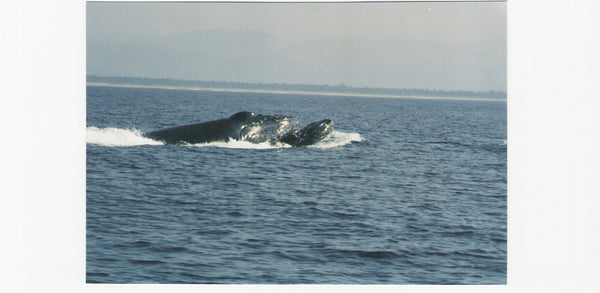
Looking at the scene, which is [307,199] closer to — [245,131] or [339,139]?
[339,139]

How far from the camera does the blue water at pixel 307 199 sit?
56.9 ft

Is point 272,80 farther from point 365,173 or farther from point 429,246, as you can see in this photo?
point 429,246

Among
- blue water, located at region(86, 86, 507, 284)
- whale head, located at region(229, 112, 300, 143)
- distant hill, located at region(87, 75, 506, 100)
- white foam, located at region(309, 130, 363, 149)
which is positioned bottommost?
A: blue water, located at region(86, 86, 507, 284)

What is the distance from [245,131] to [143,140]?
143 inches

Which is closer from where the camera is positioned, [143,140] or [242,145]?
[143,140]

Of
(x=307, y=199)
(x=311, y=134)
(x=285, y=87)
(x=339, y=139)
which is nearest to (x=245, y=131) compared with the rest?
(x=311, y=134)

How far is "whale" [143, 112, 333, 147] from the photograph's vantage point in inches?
895

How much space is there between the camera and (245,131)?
23.5m

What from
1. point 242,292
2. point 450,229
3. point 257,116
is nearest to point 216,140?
point 257,116

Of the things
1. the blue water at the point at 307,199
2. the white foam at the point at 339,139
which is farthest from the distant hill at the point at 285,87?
the white foam at the point at 339,139

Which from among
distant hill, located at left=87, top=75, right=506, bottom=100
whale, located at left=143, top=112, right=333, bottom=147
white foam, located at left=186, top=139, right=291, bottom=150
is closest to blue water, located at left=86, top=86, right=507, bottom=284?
distant hill, located at left=87, top=75, right=506, bottom=100

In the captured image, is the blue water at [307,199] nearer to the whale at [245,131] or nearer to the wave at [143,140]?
the wave at [143,140]

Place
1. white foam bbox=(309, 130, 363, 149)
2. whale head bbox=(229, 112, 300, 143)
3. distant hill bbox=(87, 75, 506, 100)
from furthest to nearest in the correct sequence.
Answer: whale head bbox=(229, 112, 300, 143) → white foam bbox=(309, 130, 363, 149) → distant hill bbox=(87, 75, 506, 100)

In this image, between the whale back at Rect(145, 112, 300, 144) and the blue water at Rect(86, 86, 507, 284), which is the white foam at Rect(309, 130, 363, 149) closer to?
the blue water at Rect(86, 86, 507, 284)
